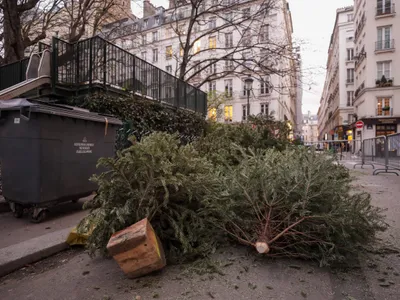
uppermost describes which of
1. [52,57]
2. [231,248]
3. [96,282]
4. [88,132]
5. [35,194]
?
[52,57]

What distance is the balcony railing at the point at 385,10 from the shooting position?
27828 millimetres

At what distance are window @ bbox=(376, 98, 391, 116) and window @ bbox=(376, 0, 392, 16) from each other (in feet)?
29.5

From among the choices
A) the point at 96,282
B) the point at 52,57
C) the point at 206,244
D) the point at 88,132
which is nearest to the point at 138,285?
the point at 96,282

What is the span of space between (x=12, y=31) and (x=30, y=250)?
11.0m

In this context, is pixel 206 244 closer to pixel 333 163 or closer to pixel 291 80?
pixel 333 163

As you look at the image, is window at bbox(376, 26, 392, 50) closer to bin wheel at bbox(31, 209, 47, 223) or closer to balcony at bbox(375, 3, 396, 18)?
balcony at bbox(375, 3, 396, 18)

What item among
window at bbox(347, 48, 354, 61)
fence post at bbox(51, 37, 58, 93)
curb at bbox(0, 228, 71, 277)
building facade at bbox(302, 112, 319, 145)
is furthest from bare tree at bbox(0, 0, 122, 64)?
building facade at bbox(302, 112, 319, 145)

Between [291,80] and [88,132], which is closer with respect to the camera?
[88,132]

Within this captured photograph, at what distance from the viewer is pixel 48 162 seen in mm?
3826

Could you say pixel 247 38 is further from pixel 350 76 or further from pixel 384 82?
pixel 350 76

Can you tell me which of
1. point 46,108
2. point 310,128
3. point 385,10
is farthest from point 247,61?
point 310,128

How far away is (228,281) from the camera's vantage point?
201cm

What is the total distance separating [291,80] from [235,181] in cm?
1347

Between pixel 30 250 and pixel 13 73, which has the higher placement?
pixel 13 73
